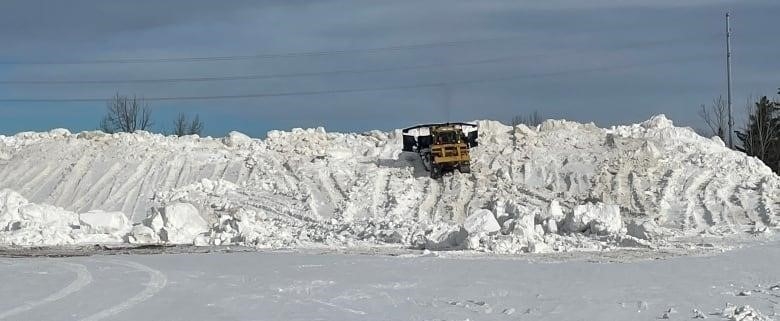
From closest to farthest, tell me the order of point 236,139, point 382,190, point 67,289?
1. point 67,289
2. point 382,190
3. point 236,139

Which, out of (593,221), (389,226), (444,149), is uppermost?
(444,149)

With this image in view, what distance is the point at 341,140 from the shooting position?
3219 centimetres

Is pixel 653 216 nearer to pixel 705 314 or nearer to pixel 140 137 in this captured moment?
pixel 705 314

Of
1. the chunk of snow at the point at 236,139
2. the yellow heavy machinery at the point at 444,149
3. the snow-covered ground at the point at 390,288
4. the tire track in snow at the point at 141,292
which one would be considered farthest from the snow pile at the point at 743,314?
the chunk of snow at the point at 236,139

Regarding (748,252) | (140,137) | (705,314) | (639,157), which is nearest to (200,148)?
(140,137)

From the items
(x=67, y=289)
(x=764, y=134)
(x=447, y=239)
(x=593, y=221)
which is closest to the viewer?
(x=67, y=289)

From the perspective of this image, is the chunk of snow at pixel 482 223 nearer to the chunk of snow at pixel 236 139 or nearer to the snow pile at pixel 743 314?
the snow pile at pixel 743 314

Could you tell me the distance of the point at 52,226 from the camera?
22172 mm

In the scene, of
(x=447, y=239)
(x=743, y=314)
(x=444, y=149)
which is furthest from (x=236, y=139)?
(x=743, y=314)

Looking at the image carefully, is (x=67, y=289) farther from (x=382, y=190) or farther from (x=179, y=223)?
(x=382, y=190)

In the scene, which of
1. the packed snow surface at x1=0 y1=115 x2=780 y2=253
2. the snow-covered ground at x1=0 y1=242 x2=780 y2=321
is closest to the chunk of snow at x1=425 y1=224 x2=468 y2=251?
the packed snow surface at x1=0 y1=115 x2=780 y2=253

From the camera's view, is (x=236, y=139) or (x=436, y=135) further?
(x=236, y=139)

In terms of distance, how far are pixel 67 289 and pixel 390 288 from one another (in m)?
4.39

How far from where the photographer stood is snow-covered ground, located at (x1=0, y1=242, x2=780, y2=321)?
10.2 m
